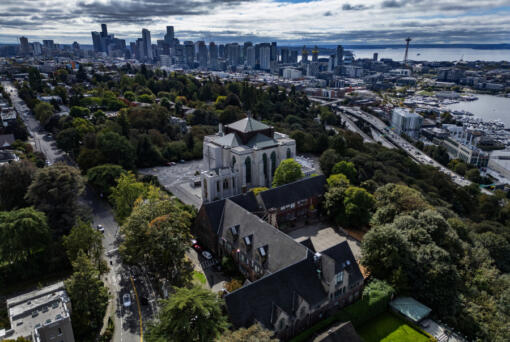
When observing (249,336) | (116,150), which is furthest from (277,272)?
(116,150)

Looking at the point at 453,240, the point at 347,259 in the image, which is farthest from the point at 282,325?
the point at 453,240

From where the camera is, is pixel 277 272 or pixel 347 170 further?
pixel 347 170

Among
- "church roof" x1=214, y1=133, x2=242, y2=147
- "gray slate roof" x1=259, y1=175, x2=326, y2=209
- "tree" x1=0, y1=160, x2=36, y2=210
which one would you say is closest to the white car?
"gray slate roof" x1=259, y1=175, x2=326, y2=209

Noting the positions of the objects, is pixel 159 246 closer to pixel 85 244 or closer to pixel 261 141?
pixel 85 244

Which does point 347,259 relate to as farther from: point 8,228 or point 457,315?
point 8,228

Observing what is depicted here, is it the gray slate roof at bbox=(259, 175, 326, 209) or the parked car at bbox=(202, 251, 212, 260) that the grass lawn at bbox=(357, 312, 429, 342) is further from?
the gray slate roof at bbox=(259, 175, 326, 209)
